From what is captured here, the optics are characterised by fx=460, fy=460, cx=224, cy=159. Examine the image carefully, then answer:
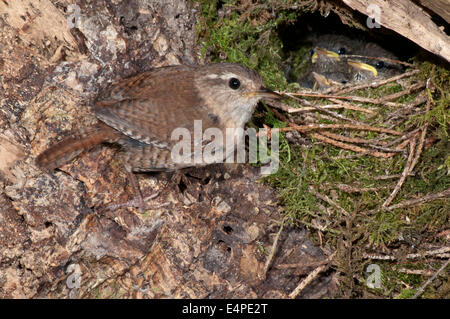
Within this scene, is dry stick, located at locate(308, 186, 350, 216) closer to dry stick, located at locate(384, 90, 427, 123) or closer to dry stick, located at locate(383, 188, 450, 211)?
dry stick, located at locate(383, 188, 450, 211)

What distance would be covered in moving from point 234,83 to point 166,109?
1.80 ft

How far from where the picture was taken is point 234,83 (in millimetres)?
3484

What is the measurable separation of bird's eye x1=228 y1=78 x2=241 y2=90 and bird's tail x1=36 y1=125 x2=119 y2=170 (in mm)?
947

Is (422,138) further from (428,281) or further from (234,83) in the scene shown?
(234,83)

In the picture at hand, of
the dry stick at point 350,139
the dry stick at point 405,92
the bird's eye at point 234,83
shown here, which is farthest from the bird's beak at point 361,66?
the bird's eye at point 234,83

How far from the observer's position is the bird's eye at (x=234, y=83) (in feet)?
11.4

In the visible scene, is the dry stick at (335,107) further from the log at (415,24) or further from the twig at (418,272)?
the twig at (418,272)

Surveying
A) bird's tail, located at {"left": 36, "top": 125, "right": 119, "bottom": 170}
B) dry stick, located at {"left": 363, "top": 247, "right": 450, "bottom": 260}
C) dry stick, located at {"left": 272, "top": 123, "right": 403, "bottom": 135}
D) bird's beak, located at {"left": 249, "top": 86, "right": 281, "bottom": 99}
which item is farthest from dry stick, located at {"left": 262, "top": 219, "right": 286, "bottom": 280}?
bird's tail, located at {"left": 36, "top": 125, "right": 119, "bottom": 170}

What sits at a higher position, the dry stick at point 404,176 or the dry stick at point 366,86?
the dry stick at point 366,86

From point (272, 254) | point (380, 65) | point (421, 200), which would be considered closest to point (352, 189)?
point (421, 200)

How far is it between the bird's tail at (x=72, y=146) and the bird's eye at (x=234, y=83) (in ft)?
3.11

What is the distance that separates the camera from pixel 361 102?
13.5 feet

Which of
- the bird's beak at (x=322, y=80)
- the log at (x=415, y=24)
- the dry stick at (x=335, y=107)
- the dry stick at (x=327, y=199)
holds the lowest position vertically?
the dry stick at (x=327, y=199)

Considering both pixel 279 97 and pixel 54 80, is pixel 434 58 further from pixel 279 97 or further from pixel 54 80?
pixel 54 80
